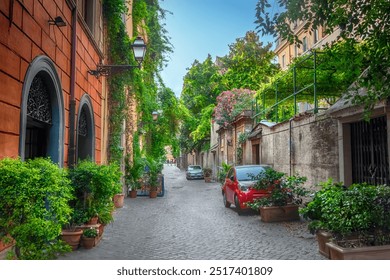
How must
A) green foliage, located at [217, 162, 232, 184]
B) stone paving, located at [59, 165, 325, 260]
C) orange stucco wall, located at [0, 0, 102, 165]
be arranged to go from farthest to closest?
Result: green foliage, located at [217, 162, 232, 184]
stone paving, located at [59, 165, 325, 260]
orange stucco wall, located at [0, 0, 102, 165]

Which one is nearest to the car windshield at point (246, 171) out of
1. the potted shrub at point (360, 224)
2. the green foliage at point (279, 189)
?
the green foliage at point (279, 189)

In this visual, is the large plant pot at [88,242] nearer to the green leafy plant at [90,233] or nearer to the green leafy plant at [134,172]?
the green leafy plant at [90,233]

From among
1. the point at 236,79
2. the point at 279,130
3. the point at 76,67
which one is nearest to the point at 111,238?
the point at 76,67

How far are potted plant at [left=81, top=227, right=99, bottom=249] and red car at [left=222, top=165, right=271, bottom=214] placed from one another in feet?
15.5

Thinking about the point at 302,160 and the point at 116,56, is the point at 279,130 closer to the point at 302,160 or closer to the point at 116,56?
the point at 302,160

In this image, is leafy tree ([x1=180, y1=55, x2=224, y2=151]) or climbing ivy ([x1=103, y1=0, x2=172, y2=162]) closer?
climbing ivy ([x1=103, y1=0, x2=172, y2=162])

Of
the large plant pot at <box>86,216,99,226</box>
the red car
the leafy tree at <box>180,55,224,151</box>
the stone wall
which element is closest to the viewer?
the large plant pot at <box>86,216,99,226</box>

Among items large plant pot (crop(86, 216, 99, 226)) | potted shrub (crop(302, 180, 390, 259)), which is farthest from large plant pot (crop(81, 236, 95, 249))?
potted shrub (crop(302, 180, 390, 259))

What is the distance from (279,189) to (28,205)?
21.0 feet

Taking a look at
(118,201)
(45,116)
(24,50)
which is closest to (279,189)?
(118,201)

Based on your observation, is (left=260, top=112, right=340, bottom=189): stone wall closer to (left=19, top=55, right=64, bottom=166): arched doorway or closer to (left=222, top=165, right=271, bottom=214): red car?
(left=222, top=165, right=271, bottom=214): red car

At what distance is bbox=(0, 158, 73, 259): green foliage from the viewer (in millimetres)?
3170

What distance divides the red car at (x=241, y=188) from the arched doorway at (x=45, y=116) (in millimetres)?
4971

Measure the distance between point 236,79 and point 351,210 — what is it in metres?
16.1
